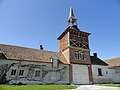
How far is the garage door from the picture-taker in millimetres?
22225

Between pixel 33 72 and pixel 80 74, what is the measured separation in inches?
350

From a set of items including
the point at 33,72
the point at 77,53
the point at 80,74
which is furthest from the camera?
the point at 77,53

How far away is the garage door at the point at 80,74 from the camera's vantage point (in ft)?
72.9

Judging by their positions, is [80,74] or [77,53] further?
[77,53]

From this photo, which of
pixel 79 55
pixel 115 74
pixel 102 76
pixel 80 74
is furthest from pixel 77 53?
pixel 115 74

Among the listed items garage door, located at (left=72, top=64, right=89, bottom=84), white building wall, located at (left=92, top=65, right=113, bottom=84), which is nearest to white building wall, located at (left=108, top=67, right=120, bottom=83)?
white building wall, located at (left=92, top=65, right=113, bottom=84)

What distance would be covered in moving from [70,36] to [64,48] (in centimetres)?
281

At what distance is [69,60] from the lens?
73.8 ft

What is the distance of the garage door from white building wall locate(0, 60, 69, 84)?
1.64m

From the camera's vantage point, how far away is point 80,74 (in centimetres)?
2286

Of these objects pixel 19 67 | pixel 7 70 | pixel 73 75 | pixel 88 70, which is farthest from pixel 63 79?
pixel 7 70

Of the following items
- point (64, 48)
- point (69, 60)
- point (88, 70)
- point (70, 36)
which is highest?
point (70, 36)

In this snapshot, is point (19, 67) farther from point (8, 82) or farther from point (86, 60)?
point (86, 60)

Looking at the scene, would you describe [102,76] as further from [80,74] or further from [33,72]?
[33,72]
